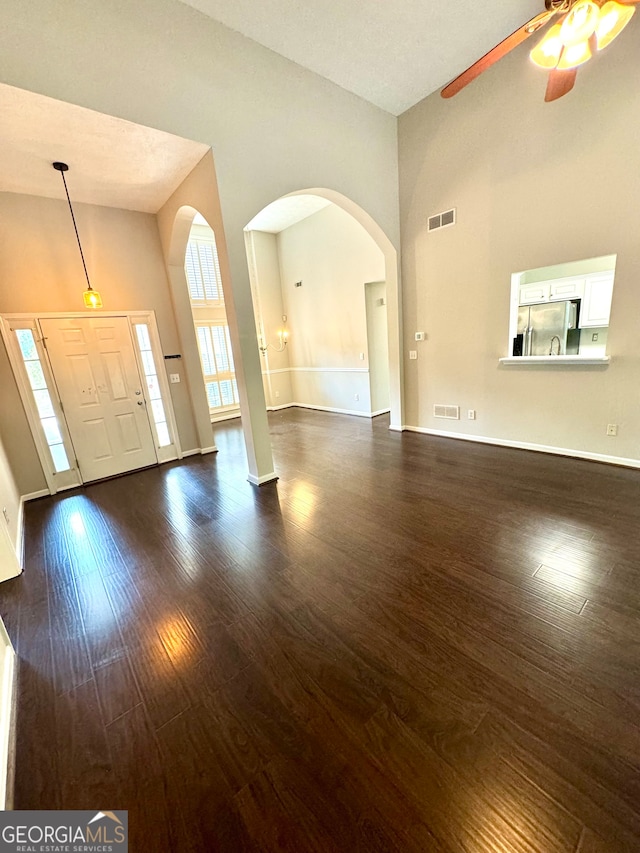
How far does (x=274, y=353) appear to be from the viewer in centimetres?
767

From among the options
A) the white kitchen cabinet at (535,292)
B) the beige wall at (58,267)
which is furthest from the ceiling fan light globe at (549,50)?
the beige wall at (58,267)

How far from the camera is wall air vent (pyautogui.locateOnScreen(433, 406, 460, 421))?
4.59m

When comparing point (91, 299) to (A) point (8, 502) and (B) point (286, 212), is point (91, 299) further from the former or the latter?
(B) point (286, 212)

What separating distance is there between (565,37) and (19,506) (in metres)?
5.73

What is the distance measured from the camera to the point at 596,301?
4.10 m

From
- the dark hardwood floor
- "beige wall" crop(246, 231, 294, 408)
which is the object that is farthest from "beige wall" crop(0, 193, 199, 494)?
"beige wall" crop(246, 231, 294, 408)

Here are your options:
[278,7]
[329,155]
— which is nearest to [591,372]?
[329,155]

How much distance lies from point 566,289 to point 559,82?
269 cm

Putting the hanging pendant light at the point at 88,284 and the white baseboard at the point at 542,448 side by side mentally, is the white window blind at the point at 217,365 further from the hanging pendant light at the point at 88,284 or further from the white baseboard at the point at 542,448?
the white baseboard at the point at 542,448

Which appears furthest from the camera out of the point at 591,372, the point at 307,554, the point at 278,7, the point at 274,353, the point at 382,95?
the point at 274,353

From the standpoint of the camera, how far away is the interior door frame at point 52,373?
140 inches

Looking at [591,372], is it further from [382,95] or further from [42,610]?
[42,610]

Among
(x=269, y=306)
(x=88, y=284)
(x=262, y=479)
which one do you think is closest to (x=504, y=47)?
(x=262, y=479)
